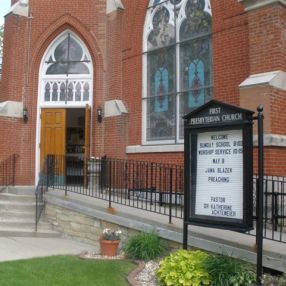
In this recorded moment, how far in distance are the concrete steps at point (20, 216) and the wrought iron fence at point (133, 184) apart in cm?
85

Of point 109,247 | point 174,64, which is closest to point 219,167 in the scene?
point 109,247

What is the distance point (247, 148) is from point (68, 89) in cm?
1003

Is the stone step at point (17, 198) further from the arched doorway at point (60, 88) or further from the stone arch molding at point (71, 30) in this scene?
the stone arch molding at point (71, 30)

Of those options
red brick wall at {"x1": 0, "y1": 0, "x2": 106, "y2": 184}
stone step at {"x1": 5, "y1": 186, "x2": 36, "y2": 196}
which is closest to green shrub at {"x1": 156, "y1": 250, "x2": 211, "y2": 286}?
stone step at {"x1": 5, "y1": 186, "x2": 36, "y2": 196}

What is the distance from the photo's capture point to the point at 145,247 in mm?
8156

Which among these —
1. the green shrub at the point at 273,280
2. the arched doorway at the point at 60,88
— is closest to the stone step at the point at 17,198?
the arched doorway at the point at 60,88

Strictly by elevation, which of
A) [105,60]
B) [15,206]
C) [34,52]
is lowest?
[15,206]

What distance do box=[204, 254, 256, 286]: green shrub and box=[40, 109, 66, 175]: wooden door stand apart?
29.7 feet

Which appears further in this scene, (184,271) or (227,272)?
(184,271)

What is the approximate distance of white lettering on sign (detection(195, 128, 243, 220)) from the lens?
6.18 meters

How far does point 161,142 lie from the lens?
1284cm

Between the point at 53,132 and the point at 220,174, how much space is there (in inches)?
372

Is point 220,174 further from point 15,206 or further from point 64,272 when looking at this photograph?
point 15,206

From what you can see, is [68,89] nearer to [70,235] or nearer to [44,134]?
[44,134]
